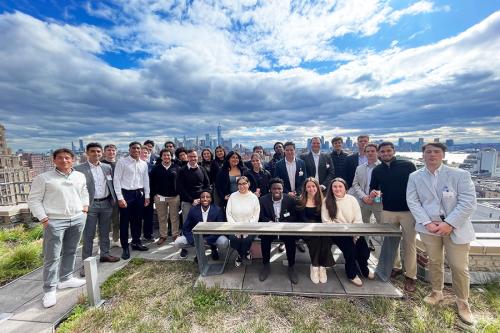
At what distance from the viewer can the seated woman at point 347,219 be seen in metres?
3.37

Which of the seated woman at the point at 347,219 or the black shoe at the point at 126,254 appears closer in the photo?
the seated woman at the point at 347,219

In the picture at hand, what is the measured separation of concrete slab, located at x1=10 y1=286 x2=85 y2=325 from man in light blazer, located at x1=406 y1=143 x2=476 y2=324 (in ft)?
15.5

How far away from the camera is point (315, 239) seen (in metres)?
3.42

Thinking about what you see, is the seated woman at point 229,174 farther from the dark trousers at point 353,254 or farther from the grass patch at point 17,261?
the grass patch at point 17,261

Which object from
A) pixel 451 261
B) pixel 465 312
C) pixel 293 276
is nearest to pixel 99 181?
pixel 293 276

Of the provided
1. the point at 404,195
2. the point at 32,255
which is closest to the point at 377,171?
the point at 404,195

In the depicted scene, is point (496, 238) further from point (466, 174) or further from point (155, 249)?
point (155, 249)

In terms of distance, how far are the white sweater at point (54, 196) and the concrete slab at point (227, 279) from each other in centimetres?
217

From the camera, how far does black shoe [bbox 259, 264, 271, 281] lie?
344 centimetres

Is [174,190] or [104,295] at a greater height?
[174,190]

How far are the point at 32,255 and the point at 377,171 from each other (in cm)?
635

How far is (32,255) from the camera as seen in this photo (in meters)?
4.11

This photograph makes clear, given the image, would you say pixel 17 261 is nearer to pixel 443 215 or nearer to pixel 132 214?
pixel 132 214

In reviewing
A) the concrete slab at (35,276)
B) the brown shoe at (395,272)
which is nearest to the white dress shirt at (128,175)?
the concrete slab at (35,276)
